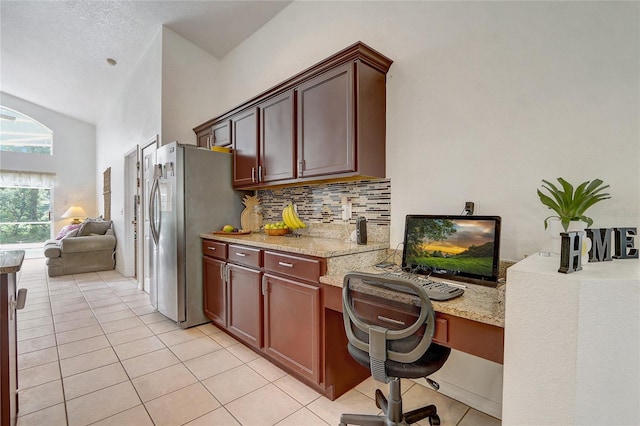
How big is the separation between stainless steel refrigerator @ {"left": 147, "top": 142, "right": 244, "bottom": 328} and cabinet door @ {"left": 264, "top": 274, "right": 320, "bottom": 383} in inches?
45.1

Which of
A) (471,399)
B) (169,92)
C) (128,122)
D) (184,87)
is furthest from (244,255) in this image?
(128,122)

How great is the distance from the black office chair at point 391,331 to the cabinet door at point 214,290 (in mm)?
1661

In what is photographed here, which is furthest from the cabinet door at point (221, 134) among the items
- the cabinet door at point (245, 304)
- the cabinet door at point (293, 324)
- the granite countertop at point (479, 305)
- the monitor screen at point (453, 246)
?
the granite countertop at point (479, 305)

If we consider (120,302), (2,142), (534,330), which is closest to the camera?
(534,330)

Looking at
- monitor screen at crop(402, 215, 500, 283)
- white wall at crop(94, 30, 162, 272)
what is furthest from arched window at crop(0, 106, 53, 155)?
monitor screen at crop(402, 215, 500, 283)

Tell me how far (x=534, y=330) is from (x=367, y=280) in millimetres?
604

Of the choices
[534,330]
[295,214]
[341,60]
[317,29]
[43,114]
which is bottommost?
[534,330]

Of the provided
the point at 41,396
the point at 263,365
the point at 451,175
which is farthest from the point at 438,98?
the point at 41,396

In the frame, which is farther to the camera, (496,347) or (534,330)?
(496,347)

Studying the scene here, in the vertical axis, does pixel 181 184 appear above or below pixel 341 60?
below

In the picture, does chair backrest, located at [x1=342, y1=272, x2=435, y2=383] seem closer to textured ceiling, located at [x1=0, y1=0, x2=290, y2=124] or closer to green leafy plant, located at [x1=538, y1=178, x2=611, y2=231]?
green leafy plant, located at [x1=538, y1=178, x2=611, y2=231]

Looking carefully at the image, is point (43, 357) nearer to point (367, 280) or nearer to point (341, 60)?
point (367, 280)

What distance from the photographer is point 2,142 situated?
21.4ft

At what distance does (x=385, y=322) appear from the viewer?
1.30 metres
